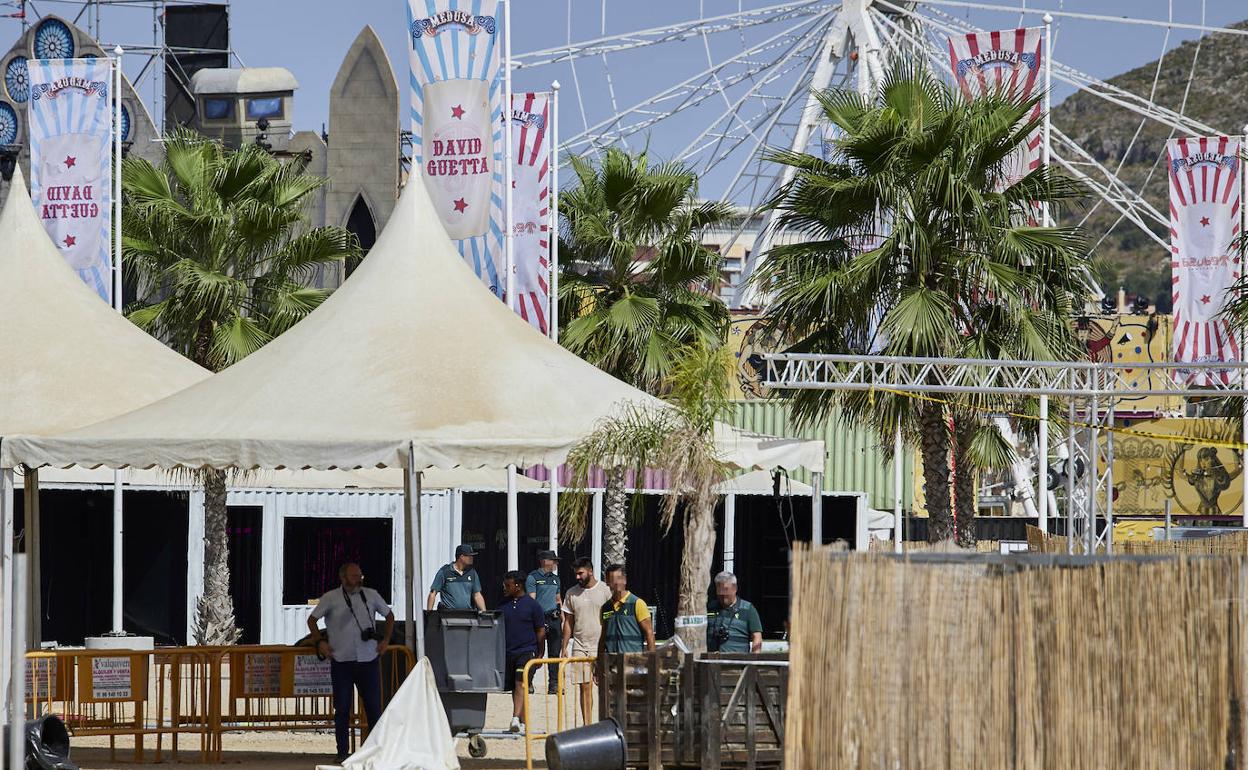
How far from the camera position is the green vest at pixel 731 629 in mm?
13727

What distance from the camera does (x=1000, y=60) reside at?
82.1 ft

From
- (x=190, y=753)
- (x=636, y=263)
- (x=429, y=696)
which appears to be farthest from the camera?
(x=636, y=263)

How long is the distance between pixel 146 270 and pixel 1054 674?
1753 cm

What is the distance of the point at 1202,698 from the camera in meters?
8.41

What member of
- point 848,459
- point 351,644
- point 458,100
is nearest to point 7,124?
point 848,459

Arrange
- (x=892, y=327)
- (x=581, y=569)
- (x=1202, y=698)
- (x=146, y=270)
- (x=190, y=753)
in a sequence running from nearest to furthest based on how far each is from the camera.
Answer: (x=1202, y=698)
(x=190, y=753)
(x=581, y=569)
(x=892, y=327)
(x=146, y=270)

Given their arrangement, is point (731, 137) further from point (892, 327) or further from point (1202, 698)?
point (1202, 698)

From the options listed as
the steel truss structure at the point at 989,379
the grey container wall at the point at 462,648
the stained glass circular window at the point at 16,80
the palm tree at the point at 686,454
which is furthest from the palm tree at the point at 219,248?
the stained glass circular window at the point at 16,80

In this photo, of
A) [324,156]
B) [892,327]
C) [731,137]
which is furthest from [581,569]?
[731,137]

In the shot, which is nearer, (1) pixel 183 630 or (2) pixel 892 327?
(2) pixel 892 327

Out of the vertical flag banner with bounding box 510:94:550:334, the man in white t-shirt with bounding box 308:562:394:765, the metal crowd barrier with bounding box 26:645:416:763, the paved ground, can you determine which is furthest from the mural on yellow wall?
the man in white t-shirt with bounding box 308:562:394:765

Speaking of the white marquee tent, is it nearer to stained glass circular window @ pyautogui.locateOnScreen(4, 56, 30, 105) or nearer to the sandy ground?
the sandy ground

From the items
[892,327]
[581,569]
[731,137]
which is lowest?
[581,569]

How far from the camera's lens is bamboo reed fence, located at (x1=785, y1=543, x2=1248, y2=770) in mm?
8406
